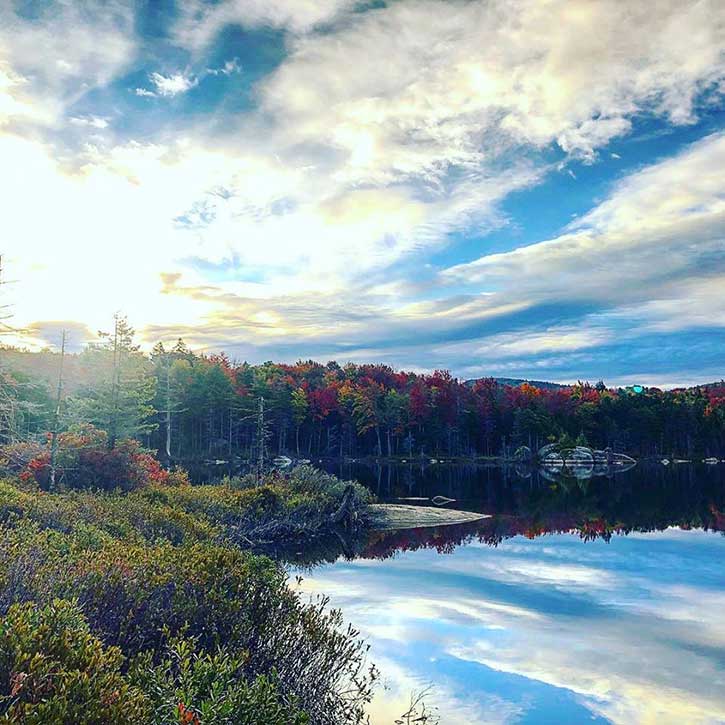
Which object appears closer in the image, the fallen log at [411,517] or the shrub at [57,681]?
the shrub at [57,681]

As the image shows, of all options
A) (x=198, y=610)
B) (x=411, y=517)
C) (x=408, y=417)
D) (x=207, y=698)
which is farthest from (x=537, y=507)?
(x=408, y=417)

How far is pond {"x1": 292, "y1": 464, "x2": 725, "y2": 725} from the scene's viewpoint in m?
12.1

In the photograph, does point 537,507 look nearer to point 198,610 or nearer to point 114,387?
point 114,387

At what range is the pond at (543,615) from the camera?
12062mm

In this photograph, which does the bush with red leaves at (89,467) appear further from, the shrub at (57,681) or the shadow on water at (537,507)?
the shrub at (57,681)

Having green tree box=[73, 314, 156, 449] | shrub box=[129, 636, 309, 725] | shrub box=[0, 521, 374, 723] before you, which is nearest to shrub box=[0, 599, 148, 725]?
shrub box=[129, 636, 309, 725]

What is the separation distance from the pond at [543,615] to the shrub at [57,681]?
20.7ft

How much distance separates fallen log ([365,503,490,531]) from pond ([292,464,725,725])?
163cm

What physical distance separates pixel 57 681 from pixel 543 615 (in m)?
15.4

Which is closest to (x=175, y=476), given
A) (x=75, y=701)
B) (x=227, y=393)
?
(x=75, y=701)

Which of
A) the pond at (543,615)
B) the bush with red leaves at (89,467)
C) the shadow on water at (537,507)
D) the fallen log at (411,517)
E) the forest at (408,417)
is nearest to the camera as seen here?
the pond at (543,615)

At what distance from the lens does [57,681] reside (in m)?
5.64

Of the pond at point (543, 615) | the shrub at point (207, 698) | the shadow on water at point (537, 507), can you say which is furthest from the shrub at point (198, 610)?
the shadow on water at point (537, 507)

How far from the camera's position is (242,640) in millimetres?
9812
